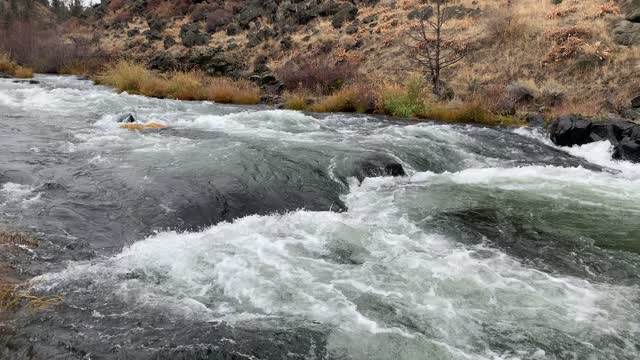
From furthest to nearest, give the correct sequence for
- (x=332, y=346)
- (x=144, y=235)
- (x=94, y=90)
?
(x=94, y=90)
(x=144, y=235)
(x=332, y=346)

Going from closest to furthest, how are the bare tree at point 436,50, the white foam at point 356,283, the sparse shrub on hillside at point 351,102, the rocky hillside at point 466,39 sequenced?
1. the white foam at point 356,283
2. the rocky hillside at point 466,39
3. the sparse shrub on hillside at point 351,102
4. the bare tree at point 436,50

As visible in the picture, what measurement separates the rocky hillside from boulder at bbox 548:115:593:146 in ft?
7.12

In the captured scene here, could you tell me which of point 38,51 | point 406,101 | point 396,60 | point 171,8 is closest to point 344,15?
point 396,60

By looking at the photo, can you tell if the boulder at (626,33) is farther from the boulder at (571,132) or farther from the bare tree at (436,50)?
the boulder at (571,132)

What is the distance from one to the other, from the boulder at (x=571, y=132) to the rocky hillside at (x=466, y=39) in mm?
2169

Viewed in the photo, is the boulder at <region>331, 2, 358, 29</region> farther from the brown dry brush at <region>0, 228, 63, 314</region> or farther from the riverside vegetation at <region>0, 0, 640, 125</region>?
the brown dry brush at <region>0, 228, 63, 314</region>

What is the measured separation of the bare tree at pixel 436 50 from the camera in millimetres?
18447

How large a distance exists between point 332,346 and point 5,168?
279 inches

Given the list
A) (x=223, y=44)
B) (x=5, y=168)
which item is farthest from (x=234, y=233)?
(x=223, y=44)

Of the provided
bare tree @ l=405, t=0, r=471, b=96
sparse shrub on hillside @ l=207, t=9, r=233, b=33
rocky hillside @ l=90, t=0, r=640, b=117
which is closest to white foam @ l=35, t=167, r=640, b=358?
rocky hillside @ l=90, t=0, r=640, b=117

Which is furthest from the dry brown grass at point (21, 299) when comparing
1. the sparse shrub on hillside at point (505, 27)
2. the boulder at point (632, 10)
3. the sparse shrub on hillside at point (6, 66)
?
the sparse shrub on hillside at point (6, 66)

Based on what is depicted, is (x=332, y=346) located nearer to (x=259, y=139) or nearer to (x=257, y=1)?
(x=259, y=139)

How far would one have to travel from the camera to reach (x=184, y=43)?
102ft

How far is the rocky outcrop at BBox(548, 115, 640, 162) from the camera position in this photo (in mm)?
11344
